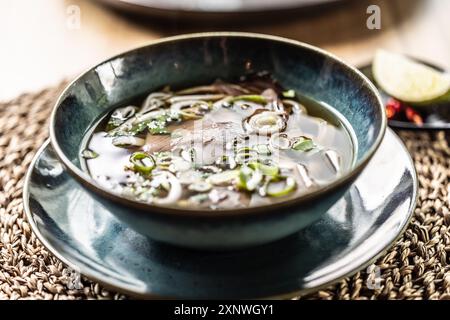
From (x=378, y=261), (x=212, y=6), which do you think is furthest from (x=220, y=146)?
(x=212, y=6)

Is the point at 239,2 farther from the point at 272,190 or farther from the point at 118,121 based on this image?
the point at 272,190

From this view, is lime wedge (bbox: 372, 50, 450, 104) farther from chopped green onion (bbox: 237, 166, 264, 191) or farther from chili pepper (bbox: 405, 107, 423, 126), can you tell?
chopped green onion (bbox: 237, 166, 264, 191)

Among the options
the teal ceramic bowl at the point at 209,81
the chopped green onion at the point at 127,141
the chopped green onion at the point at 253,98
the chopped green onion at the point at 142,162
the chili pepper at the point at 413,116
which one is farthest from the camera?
the chili pepper at the point at 413,116

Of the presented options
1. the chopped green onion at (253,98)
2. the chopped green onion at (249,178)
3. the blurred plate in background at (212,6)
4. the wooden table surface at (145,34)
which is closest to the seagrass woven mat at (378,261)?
the chopped green onion at (249,178)

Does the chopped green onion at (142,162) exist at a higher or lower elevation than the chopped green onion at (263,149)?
higher

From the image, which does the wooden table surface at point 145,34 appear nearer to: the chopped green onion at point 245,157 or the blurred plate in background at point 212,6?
the blurred plate in background at point 212,6

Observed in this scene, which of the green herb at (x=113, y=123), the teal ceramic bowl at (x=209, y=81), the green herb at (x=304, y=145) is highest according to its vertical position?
the teal ceramic bowl at (x=209, y=81)

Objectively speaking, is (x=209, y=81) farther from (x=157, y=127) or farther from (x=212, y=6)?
(x=212, y=6)
